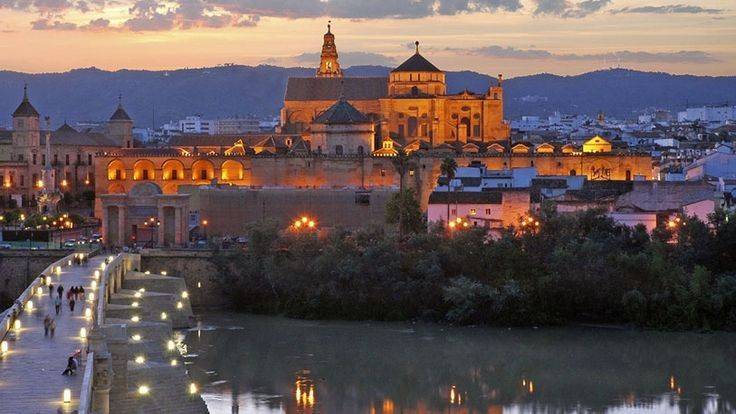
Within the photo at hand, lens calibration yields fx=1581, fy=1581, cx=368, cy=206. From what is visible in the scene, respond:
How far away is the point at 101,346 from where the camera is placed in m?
22.8

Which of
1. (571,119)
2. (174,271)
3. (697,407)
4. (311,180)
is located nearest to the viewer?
(697,407)

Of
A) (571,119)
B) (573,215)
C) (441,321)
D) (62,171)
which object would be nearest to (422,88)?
(62,171)

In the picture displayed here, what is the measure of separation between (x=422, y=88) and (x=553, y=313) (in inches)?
1191

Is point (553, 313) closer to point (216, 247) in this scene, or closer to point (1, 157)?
point (216, 247)

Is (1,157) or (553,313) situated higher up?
(1,157)

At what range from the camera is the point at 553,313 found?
4072 cm

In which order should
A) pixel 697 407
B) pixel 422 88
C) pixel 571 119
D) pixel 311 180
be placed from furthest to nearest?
pixel 571 119 → pixel 422 88 → pixel 311 180 → pixel 697 407

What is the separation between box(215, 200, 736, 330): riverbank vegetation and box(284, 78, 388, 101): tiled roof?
2481cm

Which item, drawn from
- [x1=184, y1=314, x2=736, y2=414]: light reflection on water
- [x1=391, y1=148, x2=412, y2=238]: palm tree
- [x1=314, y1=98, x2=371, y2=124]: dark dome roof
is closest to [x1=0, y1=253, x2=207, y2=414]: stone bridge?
[x1=184, y1=314, x2=736, y2=414]: light reflection on water

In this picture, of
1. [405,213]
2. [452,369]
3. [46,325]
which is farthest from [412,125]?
[46,325]

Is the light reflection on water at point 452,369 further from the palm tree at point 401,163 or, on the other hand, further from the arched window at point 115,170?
the arched window at point 115,170

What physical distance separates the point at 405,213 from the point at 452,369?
17.4 m

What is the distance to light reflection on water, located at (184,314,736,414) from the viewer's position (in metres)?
30.4

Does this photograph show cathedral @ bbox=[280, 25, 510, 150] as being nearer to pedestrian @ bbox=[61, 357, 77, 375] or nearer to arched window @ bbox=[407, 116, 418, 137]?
arched window @ bbox=[407, 116, 418, 137]
